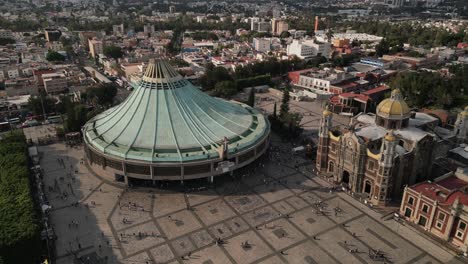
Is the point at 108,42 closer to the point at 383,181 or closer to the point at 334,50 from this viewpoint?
the point at 334,50

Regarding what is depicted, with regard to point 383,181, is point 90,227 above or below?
below

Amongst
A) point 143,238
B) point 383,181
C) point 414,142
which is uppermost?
point 414,142

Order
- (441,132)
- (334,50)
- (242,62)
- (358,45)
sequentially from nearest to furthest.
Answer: (441,132) < (242,62) < (334,50) < (358,45)

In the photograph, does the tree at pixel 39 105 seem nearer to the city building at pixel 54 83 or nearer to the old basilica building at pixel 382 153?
the city building at pixel 54 83


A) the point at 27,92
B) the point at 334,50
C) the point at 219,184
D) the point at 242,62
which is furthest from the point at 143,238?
the point at 334,50

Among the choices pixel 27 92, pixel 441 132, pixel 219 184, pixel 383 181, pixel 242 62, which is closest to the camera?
pixel 383 181

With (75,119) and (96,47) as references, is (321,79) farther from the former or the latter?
(96,47)
